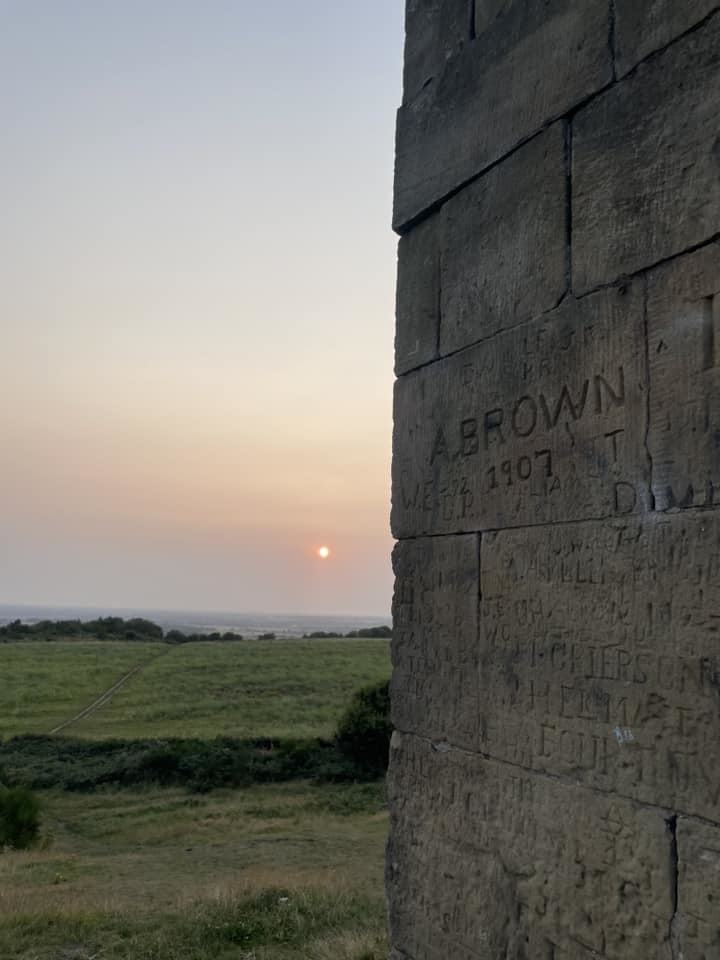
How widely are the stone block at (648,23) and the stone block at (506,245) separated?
0.36 m

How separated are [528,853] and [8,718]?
2802 cm

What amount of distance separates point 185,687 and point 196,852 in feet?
68.4

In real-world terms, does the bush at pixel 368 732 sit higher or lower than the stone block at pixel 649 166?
lower

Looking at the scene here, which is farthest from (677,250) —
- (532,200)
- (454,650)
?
(454,650)

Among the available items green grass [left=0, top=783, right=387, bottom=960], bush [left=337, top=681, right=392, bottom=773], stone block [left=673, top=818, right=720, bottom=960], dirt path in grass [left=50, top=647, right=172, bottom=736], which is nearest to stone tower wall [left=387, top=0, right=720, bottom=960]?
stone block [left=673, top=818, right=720, bottom=960]

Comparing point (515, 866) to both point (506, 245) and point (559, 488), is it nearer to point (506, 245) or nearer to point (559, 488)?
point (559, 488)

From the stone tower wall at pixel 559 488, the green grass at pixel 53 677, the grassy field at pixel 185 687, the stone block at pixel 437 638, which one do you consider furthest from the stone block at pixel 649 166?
the green grass at pixel 53 677

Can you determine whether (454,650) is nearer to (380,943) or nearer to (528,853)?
(528,853)

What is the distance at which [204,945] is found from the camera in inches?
274

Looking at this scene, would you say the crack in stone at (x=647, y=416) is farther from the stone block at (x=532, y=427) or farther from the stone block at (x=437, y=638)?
the stone block at (x=437, y=638)

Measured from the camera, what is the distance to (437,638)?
12.3 ft

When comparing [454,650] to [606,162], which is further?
[454,650]

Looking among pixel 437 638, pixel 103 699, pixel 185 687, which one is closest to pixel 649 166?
pixel 437 638

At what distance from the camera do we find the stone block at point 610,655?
2.54 metres
